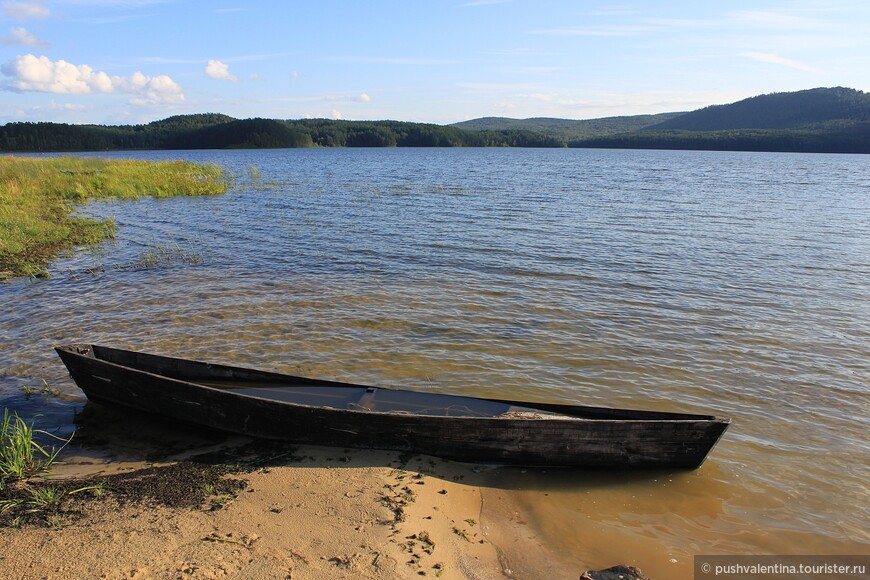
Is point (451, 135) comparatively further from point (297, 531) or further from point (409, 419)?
point (297, 531)

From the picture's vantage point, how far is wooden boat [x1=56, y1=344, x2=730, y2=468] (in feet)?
22.3

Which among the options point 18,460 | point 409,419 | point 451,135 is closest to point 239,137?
point 451,135

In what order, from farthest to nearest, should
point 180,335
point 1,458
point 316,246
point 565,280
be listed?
point 316,246
point 565,280
point 180,335
point 1,458

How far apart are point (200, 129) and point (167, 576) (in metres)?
189

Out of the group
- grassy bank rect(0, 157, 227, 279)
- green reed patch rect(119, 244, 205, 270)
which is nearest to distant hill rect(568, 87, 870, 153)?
grassy bank rect(0, 157, 227, 279)

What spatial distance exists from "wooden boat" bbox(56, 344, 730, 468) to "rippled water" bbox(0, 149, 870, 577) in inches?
16.1

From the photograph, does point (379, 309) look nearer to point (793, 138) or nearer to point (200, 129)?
point (793, 138)

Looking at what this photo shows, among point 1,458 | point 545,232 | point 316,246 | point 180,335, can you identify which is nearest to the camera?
point 1,458

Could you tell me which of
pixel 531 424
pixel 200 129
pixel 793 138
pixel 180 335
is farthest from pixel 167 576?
pixel 200 129

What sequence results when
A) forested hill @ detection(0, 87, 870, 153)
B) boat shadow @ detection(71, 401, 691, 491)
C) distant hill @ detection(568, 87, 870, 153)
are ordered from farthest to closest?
distant hill @ detection(568, 87, 870, 153), forested hill @ detection(0, 87, 870, 153), boat shadow @ detection(71, 401, 691, 491)

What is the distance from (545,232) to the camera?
78.3 ft

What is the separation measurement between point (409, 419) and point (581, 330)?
A: 6352 mm

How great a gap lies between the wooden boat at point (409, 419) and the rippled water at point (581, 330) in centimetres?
41

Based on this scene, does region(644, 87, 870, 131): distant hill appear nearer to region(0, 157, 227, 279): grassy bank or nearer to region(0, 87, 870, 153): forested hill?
region(0, 87, 870, 153): forested hill
